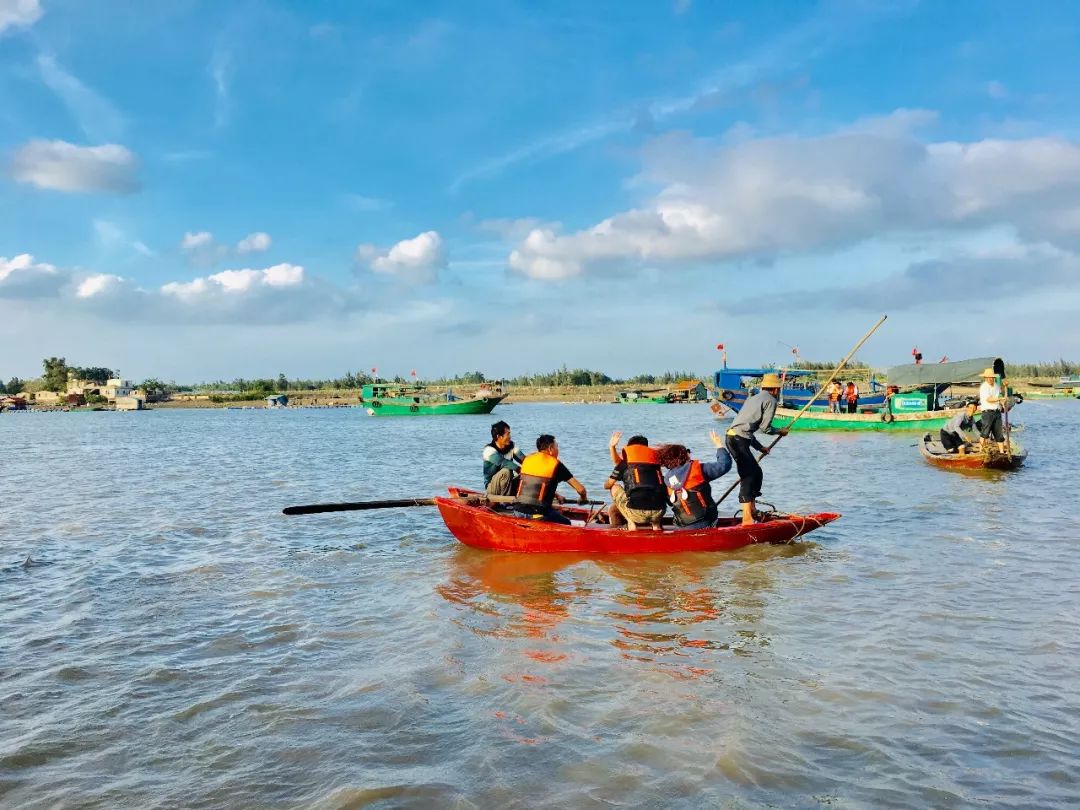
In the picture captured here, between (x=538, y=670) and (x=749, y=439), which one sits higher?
(x=749, y=439)

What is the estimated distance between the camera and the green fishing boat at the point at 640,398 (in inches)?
4506

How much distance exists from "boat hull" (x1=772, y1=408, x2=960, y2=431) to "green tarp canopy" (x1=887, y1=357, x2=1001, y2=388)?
1.40 meters

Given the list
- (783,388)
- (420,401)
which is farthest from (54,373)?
(783,388)

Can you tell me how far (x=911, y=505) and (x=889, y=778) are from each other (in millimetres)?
12235

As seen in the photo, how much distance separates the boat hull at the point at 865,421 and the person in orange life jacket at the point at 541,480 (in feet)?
72.6

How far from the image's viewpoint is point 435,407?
3191 inches

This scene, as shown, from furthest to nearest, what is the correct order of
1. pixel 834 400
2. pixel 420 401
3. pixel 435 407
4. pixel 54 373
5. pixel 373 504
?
1. pixel 54 373
2. pixel 420 401
3. pixel 435 407
4. pixel 834 400
5. pixel 373 504

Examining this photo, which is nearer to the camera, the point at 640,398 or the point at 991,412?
the point at 991,412

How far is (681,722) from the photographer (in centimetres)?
525

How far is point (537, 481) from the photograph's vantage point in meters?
10.7

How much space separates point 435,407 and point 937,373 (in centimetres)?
5560

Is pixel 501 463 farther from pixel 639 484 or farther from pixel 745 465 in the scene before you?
pixel 745 465

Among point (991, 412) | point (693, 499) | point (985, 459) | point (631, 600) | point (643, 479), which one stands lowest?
point (631, 600)

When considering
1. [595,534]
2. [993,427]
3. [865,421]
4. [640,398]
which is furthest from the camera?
[640,398]
